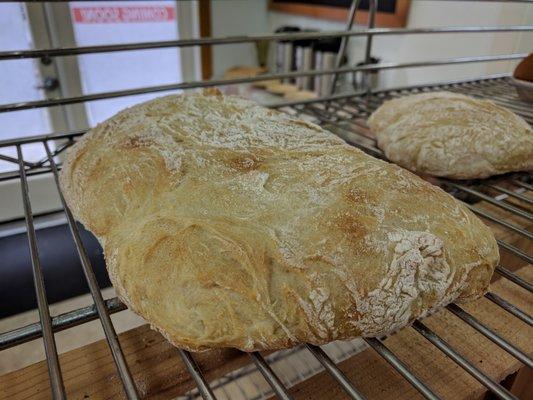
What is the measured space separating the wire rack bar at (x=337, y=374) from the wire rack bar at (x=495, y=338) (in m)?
0.18

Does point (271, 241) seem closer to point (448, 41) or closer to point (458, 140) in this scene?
point (458, 140)

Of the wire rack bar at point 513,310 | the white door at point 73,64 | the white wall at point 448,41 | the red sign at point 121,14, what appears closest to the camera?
the wire rack bar at point 513,310

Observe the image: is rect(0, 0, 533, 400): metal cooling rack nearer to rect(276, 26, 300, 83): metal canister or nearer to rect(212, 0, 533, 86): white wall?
rect(212, 0, 533, 86): white wall

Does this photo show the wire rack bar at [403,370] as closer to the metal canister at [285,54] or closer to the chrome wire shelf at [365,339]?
the chrome wire shelf at [365,339]

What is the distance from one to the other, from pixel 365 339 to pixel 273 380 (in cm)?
Answer: 13

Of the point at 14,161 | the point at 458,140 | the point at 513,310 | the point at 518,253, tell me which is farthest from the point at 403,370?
the point at 14,161

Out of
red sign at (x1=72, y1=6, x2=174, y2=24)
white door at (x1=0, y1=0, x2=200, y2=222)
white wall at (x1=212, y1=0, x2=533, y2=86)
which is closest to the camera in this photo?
white wall at (x1=212, y1=0, x2=533, y2=86)

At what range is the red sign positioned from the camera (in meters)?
2.63

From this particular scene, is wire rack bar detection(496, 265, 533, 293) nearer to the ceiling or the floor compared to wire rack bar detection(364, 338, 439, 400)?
nearer to the ceiling

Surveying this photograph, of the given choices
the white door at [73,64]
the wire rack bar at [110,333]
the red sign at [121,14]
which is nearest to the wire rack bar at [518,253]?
the wire rack bar at [110,333]

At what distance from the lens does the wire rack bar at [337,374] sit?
437mm

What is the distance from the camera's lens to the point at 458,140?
0.93 metres

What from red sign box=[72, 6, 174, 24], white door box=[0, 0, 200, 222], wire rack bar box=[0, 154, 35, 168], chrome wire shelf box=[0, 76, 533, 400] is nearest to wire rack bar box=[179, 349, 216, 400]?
chrome wire shelf box=[0, 76, 533, 400]

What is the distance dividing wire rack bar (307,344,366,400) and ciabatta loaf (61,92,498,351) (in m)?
0.02
